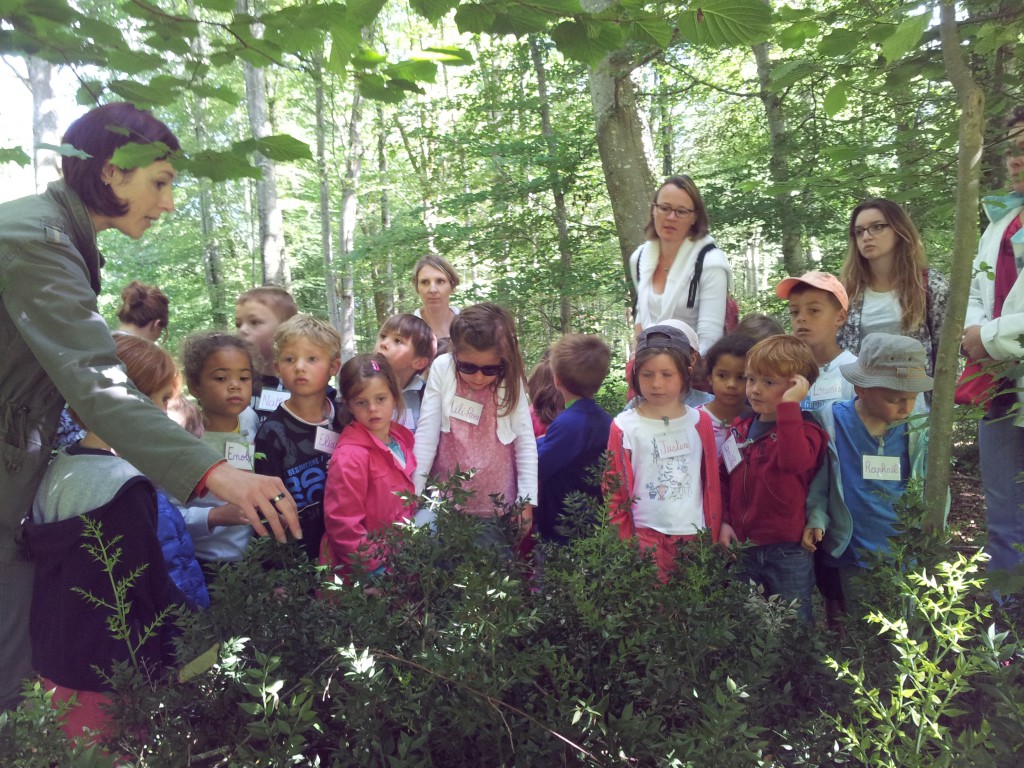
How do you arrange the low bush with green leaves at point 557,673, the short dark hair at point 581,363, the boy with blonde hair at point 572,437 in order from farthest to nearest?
the short dark hair at point 581,363, the boy with blonde hair at point 572,437, the low bush with green leaves at point 557,673

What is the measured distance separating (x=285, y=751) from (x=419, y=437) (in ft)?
7.12

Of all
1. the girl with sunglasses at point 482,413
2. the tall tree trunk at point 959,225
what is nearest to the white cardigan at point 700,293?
the girl with sunglasses at point 482,413

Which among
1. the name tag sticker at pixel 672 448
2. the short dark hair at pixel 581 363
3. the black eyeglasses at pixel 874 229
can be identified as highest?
the black eyeglasses at pixel 874 229

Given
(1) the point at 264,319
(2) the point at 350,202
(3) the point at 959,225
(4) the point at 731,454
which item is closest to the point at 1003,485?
(4) the point at 731,454

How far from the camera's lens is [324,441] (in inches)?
123

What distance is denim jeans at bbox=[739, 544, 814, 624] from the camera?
9.61 feet

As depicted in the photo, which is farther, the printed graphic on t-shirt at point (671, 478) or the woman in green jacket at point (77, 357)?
the printed graphic on t-shirt at point (671, 478)

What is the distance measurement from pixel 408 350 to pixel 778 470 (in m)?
2.10

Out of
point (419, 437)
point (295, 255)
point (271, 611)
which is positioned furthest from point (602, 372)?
point (295, 255)

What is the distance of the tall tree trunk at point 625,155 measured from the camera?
4.75m

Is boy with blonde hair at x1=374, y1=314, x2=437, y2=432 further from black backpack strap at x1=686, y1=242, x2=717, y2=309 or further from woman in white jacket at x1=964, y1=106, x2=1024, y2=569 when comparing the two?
woman in white jacket at x1=964, y1=106, x2=1024, y2=569

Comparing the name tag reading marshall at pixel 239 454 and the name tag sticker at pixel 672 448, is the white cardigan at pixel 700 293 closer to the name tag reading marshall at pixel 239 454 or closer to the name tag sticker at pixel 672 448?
the name tag sticker at pixel 672 448

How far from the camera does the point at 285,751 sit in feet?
3.97

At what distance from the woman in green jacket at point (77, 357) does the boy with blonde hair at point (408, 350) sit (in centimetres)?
199
